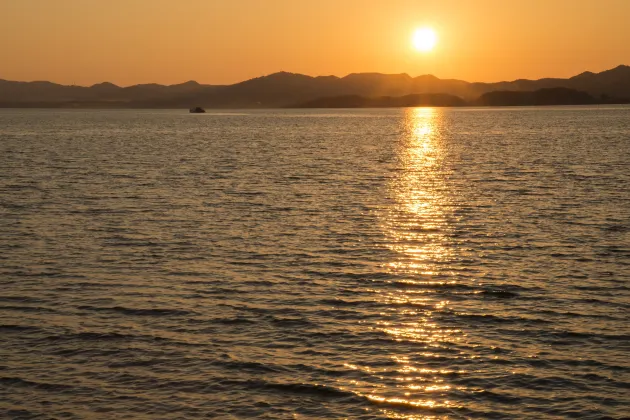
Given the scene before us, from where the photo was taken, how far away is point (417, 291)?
34344mm

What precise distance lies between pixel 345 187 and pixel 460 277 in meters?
39.7

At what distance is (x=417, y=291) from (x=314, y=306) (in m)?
5.18

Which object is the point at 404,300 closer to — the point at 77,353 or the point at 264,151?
the point at 77,353

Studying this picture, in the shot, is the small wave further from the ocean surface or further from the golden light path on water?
the golden light path on water

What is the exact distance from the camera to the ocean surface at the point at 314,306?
22656 millimetres

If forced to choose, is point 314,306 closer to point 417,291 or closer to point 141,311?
point 417,291

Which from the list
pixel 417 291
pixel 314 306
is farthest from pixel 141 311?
pixel 417 291

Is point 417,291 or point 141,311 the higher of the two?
point 417,291

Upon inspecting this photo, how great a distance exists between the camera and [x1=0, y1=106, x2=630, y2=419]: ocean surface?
74.3 feet

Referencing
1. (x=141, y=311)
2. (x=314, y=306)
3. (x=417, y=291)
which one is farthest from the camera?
(x=417, y=291)

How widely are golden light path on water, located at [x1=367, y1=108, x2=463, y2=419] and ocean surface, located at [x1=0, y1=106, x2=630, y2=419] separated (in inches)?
4.1

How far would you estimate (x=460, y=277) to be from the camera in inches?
1443

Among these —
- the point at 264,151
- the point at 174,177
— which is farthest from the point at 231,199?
the point at 264,151

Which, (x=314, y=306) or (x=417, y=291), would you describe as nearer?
(x=314, y=306)
